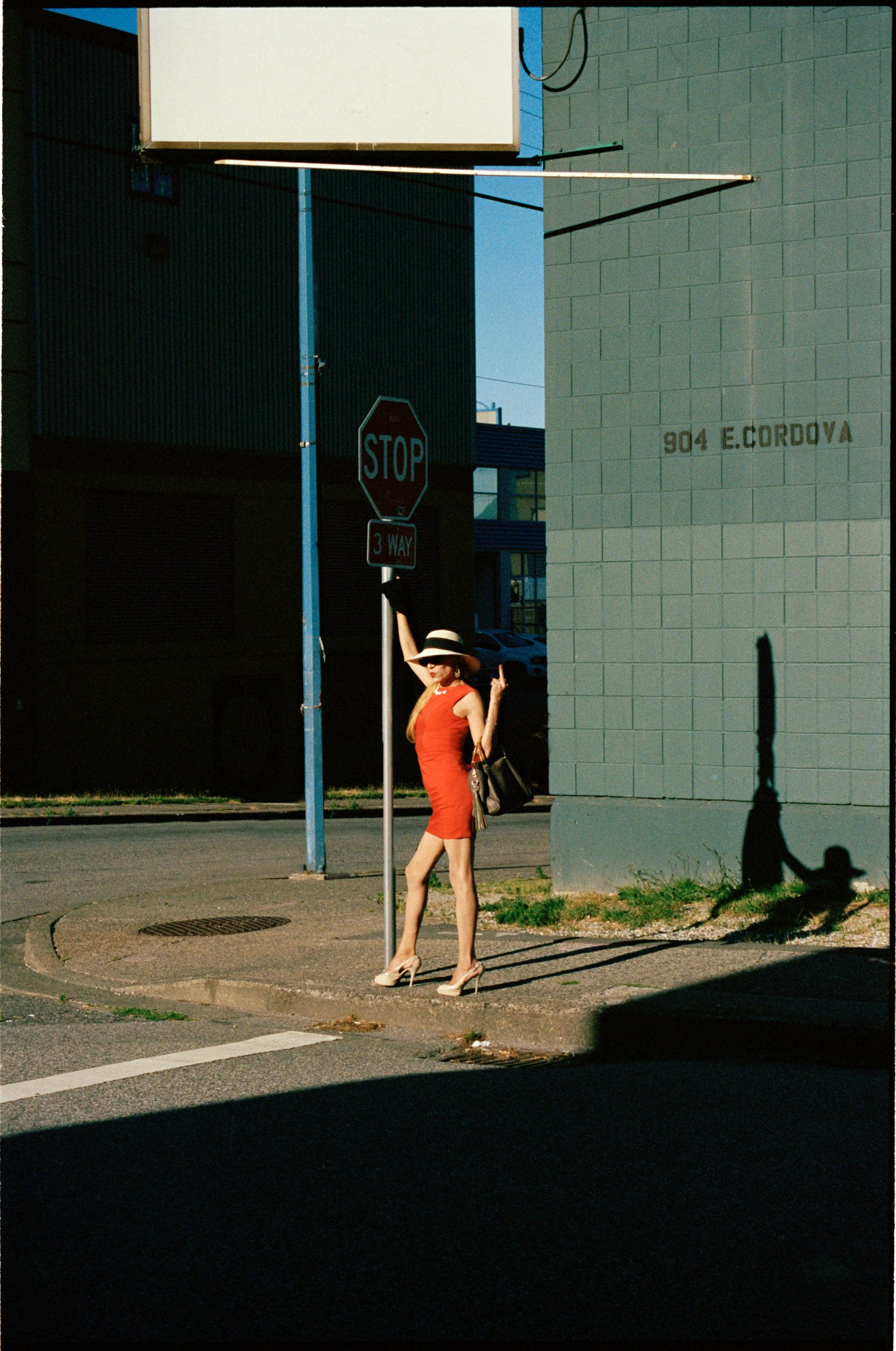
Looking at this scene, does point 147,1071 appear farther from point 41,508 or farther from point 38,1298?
point 41,508

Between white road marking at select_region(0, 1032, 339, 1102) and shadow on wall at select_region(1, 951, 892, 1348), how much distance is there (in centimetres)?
44

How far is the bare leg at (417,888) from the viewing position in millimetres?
8133

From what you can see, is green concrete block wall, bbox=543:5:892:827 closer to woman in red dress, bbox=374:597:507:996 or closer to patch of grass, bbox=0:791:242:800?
woman in red dress, bbox=374:597:507:996

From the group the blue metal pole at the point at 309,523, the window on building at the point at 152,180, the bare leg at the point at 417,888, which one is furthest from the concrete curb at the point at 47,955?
the window on building at the point at 152,180

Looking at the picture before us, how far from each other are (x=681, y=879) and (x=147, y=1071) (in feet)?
17.1

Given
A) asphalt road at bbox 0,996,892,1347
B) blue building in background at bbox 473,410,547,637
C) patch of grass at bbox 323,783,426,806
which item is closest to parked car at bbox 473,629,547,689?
patch of grass at bbox 323,783,426,806

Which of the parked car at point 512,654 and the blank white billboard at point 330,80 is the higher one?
the blank white billboard at point 330,80

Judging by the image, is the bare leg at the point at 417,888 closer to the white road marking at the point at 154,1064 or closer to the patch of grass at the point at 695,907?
the white road marking at the point at 154,1064

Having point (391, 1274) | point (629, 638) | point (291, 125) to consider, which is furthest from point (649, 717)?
point (391, 1274)

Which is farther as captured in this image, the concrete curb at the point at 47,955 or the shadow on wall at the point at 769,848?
the shadow on wall at the point at 769,848

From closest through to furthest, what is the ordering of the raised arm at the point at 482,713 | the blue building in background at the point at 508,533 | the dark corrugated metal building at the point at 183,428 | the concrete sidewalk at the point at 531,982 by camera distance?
the concrete sidewalk at the point at 531,982, the raised arm at the point at 482,713, the dark corrugated metal building at the point at 183,428, the blue building in background at the point at 508,533

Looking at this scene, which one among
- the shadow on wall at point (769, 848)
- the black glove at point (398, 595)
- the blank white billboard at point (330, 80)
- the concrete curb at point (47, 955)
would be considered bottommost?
the concrete curb at point (47, 955)

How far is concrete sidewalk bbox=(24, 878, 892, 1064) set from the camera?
732 centimetres

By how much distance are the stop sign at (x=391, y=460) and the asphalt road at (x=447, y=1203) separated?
10.3ft
